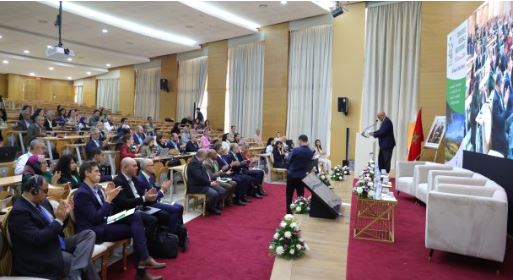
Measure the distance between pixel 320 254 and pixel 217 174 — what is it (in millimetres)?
3269

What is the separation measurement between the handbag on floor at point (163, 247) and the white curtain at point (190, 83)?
12247mm

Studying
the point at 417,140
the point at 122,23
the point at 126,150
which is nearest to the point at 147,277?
the point at 126,150

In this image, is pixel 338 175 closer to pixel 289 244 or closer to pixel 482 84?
pixel 482 84

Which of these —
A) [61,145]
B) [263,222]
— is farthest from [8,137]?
[263,222]

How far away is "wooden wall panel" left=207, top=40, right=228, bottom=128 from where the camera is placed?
1446 centimetres

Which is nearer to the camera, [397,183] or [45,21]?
[397,183]

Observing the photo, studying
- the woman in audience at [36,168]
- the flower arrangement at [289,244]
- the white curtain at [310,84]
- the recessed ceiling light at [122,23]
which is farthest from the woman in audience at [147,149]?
the white curtain at [310,84]

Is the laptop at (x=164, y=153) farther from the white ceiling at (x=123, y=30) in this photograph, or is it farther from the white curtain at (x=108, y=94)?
the white curtain at (x=108, y=94)

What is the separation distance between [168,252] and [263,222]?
5.99ft

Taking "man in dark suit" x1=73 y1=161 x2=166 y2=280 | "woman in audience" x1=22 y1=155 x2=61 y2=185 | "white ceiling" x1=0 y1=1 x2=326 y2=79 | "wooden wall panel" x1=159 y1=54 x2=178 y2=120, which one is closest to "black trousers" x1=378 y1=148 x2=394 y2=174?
"white ceiling" x1=0 y1=1 x2=326 y2=79

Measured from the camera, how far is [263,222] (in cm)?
531

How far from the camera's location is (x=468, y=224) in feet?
11.8

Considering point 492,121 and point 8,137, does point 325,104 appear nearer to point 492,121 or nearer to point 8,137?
point 492,121

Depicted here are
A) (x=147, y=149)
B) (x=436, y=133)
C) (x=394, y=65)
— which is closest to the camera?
(x=147, y=149)
